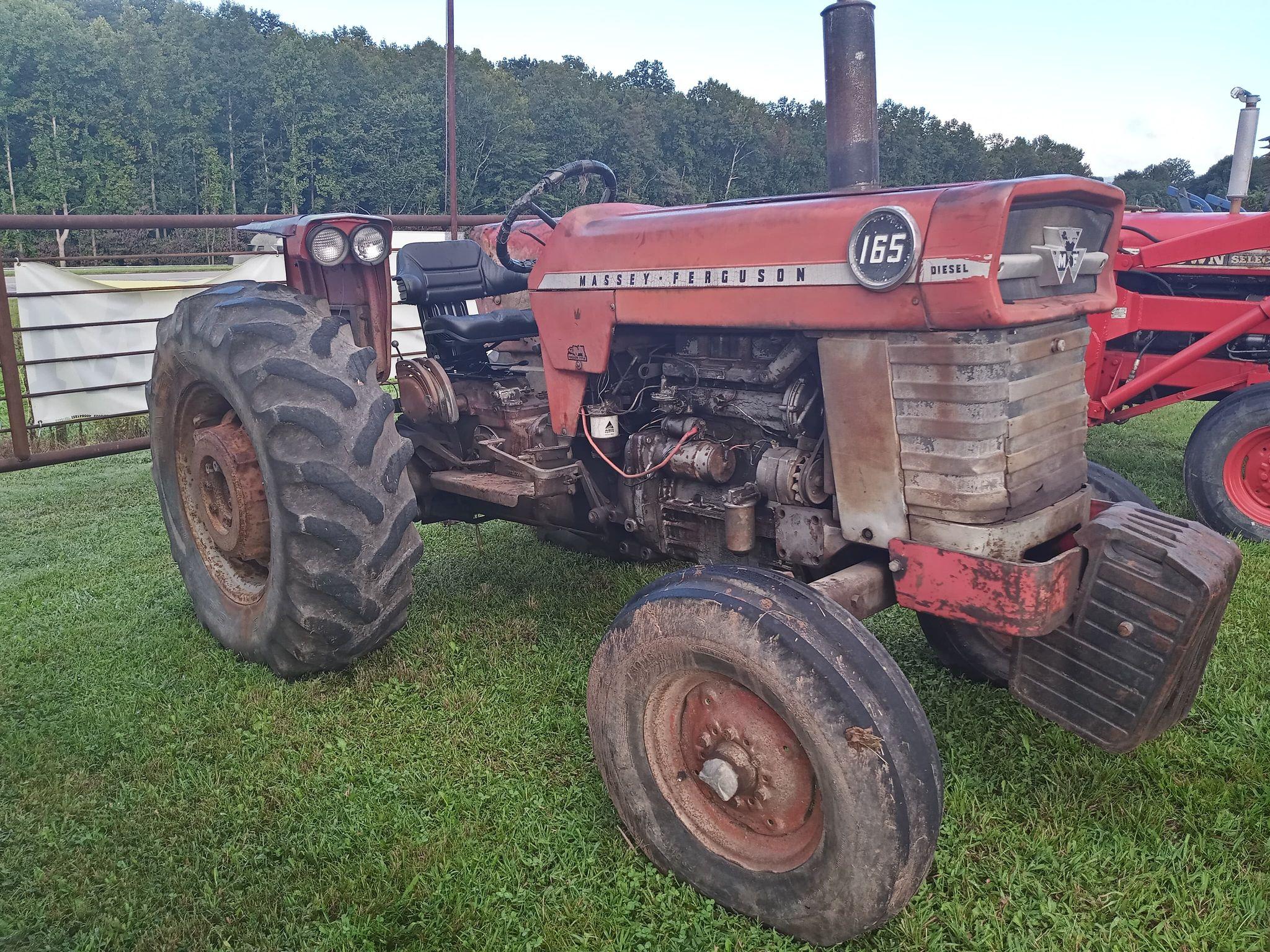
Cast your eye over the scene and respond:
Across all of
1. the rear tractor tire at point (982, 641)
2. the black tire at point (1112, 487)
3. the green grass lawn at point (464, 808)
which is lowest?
the green grass lawn at point (464, 808)

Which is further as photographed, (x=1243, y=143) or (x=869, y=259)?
(x=1243, y=143)

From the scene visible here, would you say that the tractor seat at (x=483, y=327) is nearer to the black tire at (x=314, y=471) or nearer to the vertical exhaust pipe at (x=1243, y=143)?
the black tire at (x=314, y=471)

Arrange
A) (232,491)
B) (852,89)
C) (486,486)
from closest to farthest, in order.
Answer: (852,89), (232,491), (486,486)

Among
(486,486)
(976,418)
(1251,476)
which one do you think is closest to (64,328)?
(486,486)

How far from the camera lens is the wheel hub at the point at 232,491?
130 inches

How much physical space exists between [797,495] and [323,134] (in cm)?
4996

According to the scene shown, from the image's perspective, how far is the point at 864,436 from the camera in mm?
2330

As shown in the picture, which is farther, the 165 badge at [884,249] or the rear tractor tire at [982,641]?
the rear tractor tire at [982,641]

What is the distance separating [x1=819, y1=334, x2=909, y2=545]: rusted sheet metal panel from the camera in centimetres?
228

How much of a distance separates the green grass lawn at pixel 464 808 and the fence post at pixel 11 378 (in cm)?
195

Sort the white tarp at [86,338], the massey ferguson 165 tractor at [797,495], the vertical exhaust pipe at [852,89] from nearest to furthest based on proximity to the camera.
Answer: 1. the massey ferguson 165 tractor at [797,495]
2. the vertical exhaust pipe at [852,89]
3. the white tarp at [86,338]

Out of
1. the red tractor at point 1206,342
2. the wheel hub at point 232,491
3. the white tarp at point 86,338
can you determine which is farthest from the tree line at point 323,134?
the wheel hub at point 232,491

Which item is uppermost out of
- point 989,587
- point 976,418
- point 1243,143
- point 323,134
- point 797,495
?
point 323,134

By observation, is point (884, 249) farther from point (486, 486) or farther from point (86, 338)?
point (86, 338)
